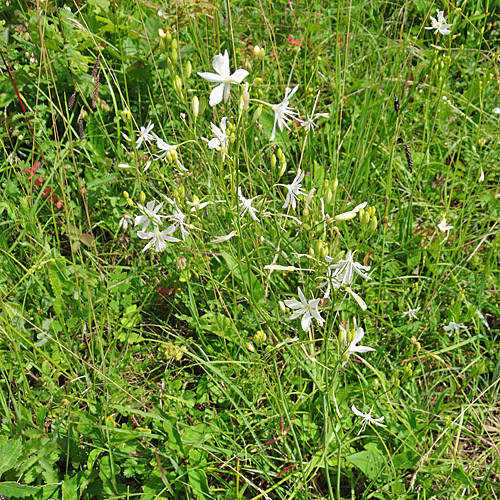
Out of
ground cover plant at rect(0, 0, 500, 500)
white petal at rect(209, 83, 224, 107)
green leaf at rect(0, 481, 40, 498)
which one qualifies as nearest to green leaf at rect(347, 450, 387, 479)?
ground cover plant at rect(0, 0, 500, 500)

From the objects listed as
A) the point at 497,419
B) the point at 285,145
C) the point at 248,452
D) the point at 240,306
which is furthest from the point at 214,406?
the point at 285,145

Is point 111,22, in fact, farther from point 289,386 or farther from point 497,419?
point 497,419

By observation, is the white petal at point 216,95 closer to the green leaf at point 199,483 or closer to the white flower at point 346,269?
the white flower at point 346,269

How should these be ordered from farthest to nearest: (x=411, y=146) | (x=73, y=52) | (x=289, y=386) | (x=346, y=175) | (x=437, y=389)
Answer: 1. (x=411, y=146)
2. (x=73, y=52)
3. (x=346, y=175)
4. (x=437, y=389)
5. (x=289, y=386)

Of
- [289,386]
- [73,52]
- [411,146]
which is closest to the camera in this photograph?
[289,386]

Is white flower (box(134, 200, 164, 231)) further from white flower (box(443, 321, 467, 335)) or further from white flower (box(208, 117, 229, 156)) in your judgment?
white flower (box(443, 321, 467, 335))

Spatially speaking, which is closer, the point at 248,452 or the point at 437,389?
the point at 248,452

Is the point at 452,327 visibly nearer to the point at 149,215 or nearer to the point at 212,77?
the point at 149,215

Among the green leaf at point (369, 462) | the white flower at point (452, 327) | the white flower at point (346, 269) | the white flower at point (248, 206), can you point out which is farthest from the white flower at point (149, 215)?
the white flower at point (452, 327)
